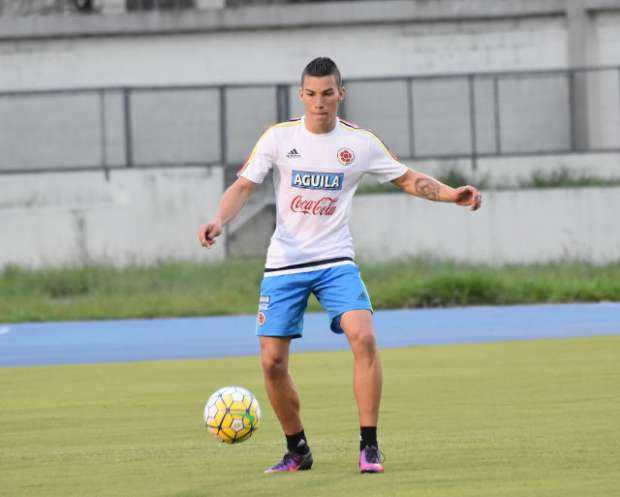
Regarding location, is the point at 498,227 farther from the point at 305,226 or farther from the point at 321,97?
the point at 321,97

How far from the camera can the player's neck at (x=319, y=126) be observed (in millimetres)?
8780

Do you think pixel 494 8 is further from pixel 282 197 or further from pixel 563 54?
pixel 282 197

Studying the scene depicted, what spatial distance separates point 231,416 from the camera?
9039 mm

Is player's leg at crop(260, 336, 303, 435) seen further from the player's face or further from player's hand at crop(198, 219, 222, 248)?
the player's face

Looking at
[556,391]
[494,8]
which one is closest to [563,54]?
[494,8]

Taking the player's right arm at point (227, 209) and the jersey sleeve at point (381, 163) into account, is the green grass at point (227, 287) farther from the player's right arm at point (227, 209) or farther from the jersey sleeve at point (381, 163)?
the player's right arm at point (227, 209)

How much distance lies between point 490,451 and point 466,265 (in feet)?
60.1

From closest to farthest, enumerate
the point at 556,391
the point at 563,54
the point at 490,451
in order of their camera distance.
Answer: the point at 490,451 < the point at 556,391 < the point at 563,54

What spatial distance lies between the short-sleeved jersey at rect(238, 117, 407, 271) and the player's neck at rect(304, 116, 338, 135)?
2cm

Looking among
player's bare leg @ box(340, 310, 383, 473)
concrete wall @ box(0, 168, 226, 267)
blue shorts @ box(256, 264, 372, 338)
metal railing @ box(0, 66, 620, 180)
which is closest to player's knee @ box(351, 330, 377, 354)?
player's bare leg @ box(340, 310, 383, 473)

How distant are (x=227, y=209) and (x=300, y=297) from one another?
0.64 metres

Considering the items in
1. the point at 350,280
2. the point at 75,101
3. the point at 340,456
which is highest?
the point at 75,101

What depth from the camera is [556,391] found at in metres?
12.4

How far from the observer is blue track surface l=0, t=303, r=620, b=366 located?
17.7 meters
